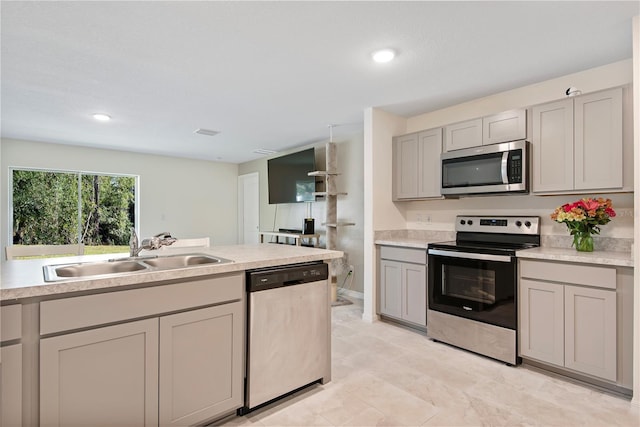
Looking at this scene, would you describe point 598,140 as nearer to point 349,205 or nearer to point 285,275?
point 285,275

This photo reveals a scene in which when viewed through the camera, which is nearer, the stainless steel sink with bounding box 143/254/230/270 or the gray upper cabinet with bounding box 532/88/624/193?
the stainless steel sink with bounding box 143/254/230/270

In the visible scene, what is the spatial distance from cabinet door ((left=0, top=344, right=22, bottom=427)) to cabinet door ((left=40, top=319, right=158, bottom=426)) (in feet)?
0.22

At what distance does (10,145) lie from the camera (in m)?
4.93

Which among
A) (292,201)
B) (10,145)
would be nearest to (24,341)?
(292,201)

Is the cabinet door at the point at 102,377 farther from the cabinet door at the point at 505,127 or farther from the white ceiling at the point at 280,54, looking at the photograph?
the cabinet door at the point at 505,127

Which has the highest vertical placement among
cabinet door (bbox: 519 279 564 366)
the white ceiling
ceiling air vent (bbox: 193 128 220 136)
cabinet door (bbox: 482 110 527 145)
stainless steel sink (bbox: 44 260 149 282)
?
the white ceiling

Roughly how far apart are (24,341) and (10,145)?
536cm

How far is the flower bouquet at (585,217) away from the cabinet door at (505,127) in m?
0.71

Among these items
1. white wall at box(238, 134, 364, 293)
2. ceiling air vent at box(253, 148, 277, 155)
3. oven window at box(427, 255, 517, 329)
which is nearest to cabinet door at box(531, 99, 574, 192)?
oven window at box(427, 255, 517, 329)

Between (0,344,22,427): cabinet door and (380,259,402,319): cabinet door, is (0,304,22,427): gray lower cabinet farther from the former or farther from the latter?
(380,259,402,319): cabinet door

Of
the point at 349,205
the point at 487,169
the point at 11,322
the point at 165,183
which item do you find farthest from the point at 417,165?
the point at 165,183

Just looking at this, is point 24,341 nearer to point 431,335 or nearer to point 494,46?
point 431,335

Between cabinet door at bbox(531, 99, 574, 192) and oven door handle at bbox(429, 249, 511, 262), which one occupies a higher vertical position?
cabinet door at bbox(531, 99, 574, 192)

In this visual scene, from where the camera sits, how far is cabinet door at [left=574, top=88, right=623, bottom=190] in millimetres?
2248
